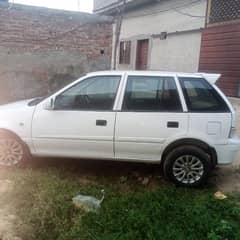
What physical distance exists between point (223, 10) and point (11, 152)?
32.2 ft

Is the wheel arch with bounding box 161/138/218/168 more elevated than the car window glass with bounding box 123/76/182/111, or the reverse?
the car window glass with bounding box 123/76/182/111

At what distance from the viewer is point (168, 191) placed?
5.00 meters

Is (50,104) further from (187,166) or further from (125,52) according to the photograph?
(125,52)

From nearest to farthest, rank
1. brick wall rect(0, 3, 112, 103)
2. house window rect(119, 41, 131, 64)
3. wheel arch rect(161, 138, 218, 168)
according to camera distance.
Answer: wheel arch rect(161, 138, 218, 168)
brick wall rect(0, 3, 112, 103)
house window rect(119, 41, 131, 64)

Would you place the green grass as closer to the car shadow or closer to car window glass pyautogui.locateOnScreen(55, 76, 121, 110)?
the car shadow

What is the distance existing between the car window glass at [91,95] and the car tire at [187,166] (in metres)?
1.18

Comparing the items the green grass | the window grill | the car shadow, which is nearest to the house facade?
the window grill

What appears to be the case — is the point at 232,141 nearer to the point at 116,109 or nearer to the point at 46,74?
the point at 116,109

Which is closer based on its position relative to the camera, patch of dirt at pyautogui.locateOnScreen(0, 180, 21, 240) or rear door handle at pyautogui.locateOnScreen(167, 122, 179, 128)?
patch of dirt at pyautogui.locateOnScreen(0, 180, 21, 240)

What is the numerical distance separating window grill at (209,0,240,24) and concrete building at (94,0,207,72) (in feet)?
1.57

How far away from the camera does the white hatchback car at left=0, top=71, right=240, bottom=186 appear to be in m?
5.21

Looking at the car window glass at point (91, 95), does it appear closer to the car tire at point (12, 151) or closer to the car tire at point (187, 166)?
the car tire at point (12, 151)

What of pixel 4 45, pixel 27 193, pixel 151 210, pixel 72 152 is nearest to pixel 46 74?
pixel 4 45

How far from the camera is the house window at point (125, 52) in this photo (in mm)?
20098
